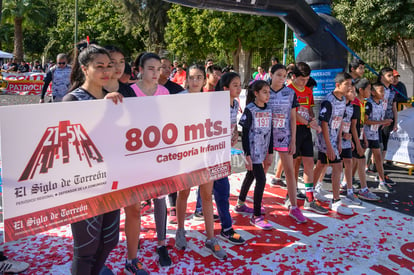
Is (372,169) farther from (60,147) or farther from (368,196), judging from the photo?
(60,147)

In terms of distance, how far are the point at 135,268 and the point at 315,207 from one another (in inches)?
105

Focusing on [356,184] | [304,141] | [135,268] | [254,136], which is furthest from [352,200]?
[135,268]

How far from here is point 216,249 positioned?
3.50 m

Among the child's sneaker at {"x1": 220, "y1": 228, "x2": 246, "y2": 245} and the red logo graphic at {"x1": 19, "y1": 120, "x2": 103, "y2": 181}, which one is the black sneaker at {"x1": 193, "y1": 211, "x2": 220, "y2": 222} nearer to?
the child's sneaker at {"x1": 220, "y1": 228, "x2": 246, "y2": 245}

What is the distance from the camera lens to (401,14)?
45.2 ft

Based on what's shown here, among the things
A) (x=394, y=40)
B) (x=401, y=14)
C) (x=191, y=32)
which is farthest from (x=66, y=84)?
(x=191, y=32)

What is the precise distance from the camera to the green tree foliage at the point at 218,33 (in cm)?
1942

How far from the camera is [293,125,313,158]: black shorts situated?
4949 mm

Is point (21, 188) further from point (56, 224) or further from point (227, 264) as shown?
point (227, 264)

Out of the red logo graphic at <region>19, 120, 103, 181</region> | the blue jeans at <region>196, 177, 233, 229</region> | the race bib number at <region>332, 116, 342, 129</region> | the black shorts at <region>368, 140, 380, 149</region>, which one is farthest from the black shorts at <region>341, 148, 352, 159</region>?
the red logo graphic at <region>19, 120, 103, 181</region>

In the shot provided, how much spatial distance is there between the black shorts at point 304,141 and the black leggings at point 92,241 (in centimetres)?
302

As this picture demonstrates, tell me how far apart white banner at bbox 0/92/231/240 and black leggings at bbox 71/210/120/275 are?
0.11 metres

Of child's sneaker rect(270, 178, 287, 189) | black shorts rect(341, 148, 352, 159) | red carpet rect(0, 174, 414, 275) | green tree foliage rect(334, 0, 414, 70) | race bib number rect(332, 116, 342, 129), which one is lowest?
red carpet rect(0, 174, 414, 275)

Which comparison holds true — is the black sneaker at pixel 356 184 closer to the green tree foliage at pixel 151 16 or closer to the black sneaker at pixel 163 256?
the black sneaker at pixel 163 256
